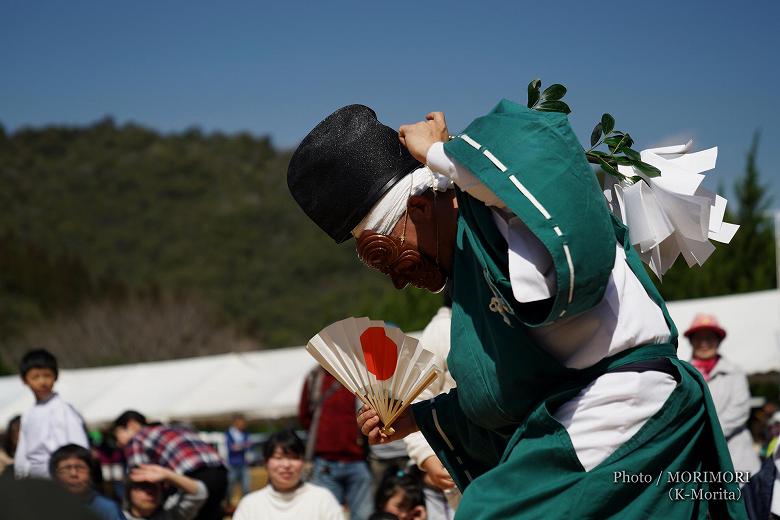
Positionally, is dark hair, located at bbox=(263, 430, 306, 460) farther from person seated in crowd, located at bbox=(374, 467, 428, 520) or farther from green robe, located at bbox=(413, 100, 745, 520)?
green robe, located at bbox=(413, 100, 745, 520)

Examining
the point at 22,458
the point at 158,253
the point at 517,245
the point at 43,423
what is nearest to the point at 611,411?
the point at 517,245

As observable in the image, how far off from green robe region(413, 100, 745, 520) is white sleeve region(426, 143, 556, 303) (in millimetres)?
33

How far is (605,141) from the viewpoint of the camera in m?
→ 2.82

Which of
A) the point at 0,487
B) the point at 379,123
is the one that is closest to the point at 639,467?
the point at 379,123

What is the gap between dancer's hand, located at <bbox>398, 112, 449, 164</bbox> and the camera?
2.50 meters

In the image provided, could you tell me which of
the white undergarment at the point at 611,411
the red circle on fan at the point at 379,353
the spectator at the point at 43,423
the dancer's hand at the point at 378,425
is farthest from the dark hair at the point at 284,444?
the white undergarment at the point at 611,411

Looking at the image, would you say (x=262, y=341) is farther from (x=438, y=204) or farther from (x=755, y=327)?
(x=438, y=204)

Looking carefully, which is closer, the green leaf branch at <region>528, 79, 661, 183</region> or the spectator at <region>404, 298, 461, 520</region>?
the green leaf branch at <region>528, 79, 661, 183</region>

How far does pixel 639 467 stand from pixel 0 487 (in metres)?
1.41

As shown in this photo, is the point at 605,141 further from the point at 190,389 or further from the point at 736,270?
the point at 736,270

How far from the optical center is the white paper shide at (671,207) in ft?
9.01

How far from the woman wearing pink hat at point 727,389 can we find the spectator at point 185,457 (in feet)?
10.2

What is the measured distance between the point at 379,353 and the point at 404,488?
11.0 feet

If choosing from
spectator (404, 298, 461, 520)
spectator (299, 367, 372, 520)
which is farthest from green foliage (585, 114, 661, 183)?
spectator (299, 367, 372, 520)
